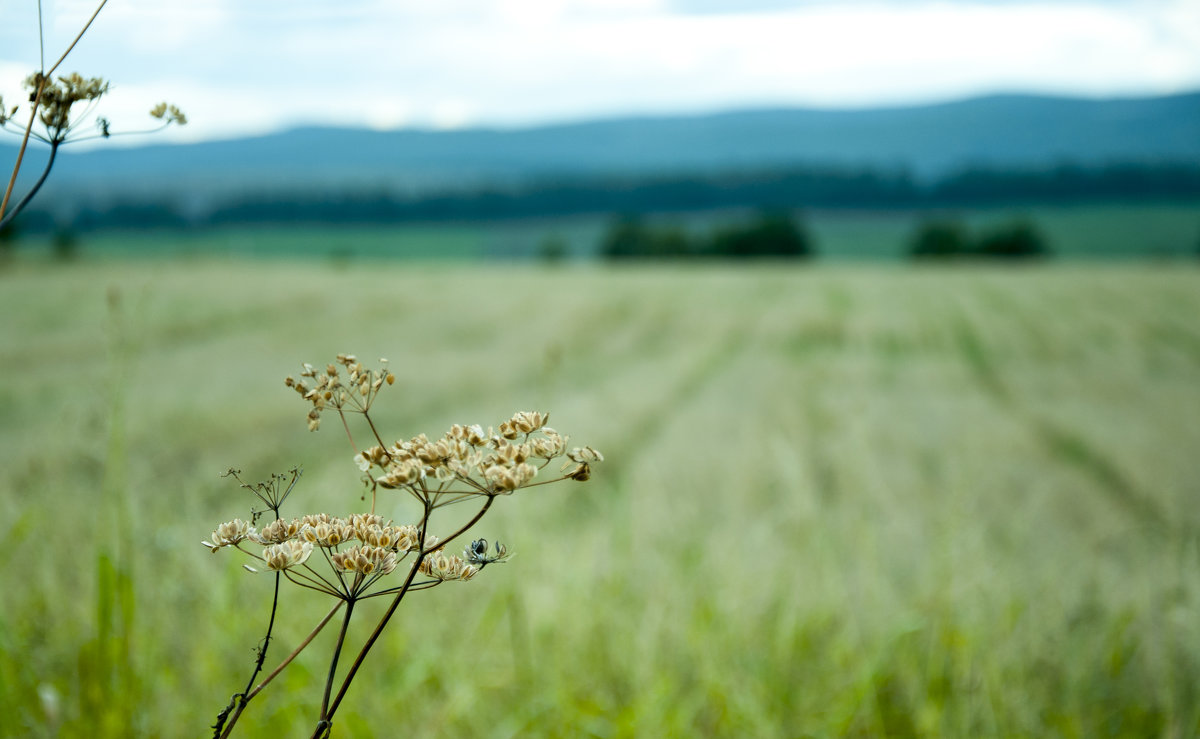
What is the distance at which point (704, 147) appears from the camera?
53.3 metres

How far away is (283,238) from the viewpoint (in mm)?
37000

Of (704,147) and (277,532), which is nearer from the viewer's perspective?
(277,532)

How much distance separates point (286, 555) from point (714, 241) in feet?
143

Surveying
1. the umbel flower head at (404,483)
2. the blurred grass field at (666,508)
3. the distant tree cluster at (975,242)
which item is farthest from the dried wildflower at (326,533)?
the distant tree cluster at (975,242)

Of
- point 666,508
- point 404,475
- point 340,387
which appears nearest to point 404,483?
point 404,475

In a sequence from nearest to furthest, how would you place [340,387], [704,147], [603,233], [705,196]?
[340,387] → [705,196] → [603,233] → [704,147]

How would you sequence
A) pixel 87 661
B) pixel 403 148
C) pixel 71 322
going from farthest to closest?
pixel 403 148 < pixel 71 322 < pixel 87 661

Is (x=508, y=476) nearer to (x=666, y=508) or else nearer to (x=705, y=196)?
(x=666, y=508)

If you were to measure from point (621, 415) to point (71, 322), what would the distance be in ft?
40.5

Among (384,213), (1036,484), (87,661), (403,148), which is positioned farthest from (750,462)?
(403,148)

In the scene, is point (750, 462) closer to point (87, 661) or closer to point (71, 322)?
point (87, 661)

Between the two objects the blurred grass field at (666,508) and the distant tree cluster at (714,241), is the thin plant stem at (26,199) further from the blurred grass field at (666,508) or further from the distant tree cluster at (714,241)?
the distant tree cluster at (714,241)

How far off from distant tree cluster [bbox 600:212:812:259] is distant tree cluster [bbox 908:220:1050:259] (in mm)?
6372

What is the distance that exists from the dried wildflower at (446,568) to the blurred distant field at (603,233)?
3262cm
